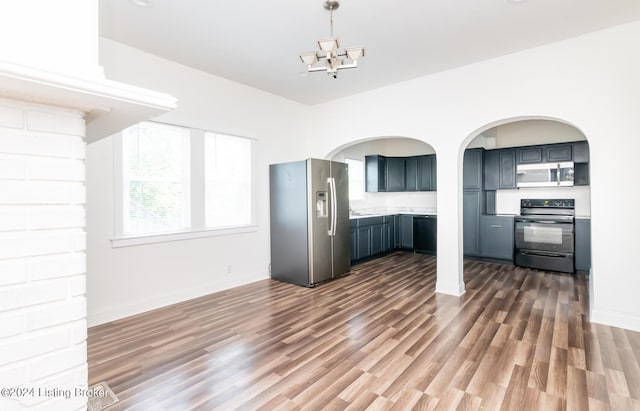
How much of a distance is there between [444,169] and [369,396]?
3104mm

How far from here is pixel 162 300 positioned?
3.77m

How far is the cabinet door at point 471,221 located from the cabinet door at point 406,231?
1.20m

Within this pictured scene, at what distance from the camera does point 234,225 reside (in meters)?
4.63

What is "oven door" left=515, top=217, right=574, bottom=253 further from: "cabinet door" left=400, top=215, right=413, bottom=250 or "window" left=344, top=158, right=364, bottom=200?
"window" left=344, top=158, right=364, bottom=200

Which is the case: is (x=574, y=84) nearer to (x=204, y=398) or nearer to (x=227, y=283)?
(x=204, y=398)

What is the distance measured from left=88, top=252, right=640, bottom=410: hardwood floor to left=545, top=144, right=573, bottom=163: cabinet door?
2.43 m

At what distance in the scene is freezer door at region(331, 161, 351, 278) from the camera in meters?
4.90

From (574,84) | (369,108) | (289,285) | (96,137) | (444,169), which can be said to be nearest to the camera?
(96,137)

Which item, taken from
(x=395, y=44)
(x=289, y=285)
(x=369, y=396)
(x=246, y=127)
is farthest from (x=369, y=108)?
(x=369, y=396)

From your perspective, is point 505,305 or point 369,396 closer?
point 369,396

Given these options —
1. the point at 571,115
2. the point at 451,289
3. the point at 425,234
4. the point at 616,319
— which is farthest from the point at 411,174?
the point at 616,319

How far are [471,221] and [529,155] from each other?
5.04ft

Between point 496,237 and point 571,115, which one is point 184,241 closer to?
point 571,115

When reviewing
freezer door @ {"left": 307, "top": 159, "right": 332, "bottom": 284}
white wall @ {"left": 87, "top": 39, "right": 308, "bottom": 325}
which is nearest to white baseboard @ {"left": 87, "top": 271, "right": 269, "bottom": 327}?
white wall @ {"left": 87, "top": 39, "right": 308, "bottom": 325}
